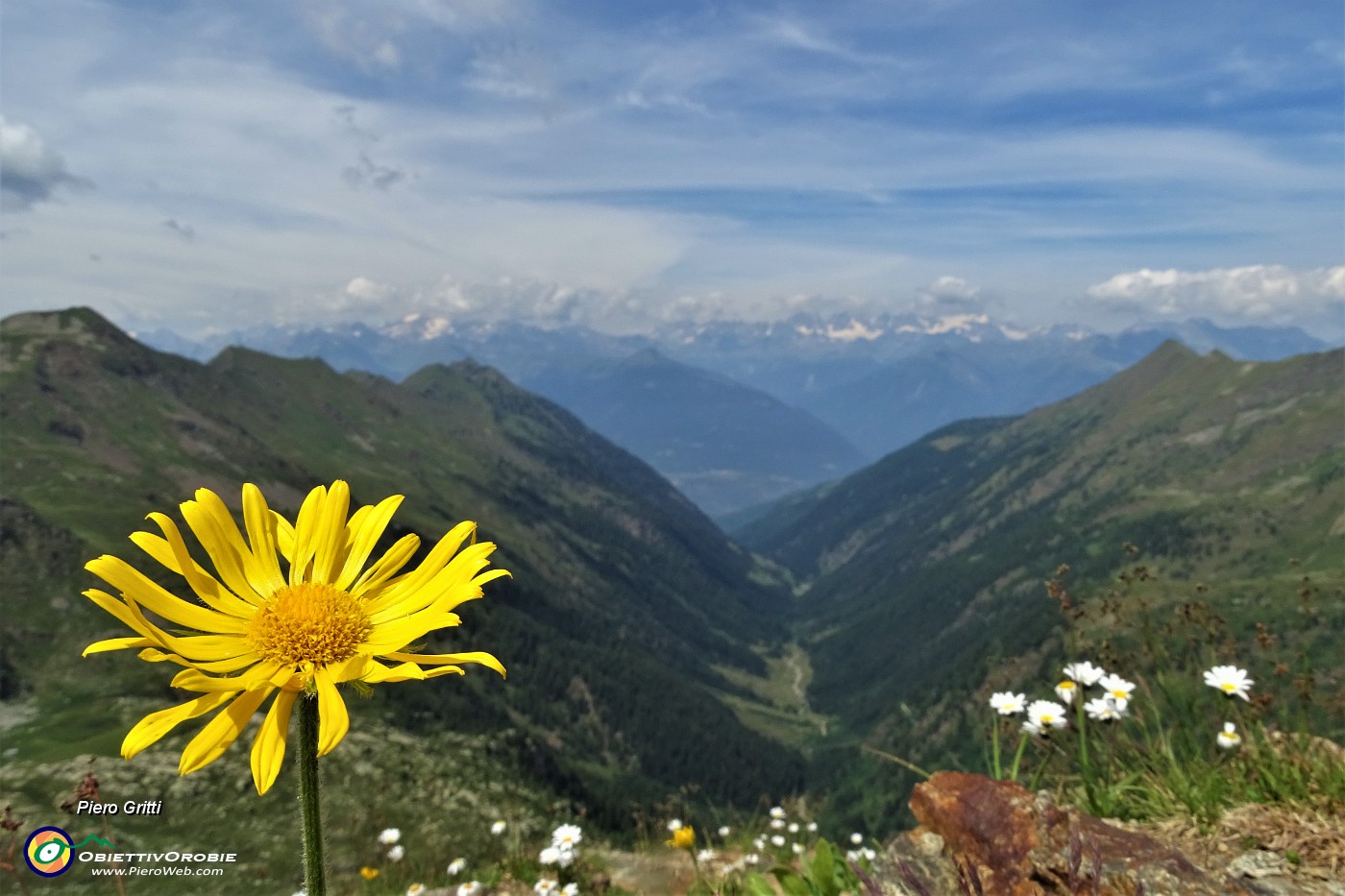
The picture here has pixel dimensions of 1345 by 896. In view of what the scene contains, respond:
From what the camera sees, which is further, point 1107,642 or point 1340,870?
point 1107,642

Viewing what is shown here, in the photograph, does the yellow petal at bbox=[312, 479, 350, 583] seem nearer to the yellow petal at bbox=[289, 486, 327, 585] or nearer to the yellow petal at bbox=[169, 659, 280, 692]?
the yellow petal at bbox=[289, 486, 327, 585]

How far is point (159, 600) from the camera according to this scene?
8.50 feet

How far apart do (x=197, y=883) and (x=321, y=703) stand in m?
27.5

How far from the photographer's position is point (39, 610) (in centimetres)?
10506

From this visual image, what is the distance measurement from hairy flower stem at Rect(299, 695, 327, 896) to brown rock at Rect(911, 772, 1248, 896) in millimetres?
3319

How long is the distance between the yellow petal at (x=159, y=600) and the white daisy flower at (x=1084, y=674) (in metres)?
6.62

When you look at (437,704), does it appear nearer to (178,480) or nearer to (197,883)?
(178,480)

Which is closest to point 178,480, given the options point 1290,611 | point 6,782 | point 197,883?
point 6,782

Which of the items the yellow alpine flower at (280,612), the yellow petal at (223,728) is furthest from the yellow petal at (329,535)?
the yellow petal at (223,728)

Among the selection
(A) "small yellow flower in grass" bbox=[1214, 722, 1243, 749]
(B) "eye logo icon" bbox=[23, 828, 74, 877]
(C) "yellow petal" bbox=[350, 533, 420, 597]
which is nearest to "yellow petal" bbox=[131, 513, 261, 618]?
(C) "yellow petal" bbox=[350, 533, 420, 597]

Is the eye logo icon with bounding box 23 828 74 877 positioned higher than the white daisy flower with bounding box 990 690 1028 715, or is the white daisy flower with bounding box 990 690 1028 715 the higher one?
the eye logo icon with bounding box 23 828 74 877

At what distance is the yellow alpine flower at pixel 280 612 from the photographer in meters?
2.21

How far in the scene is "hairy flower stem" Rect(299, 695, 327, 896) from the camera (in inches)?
84.7

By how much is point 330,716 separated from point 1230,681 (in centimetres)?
759
